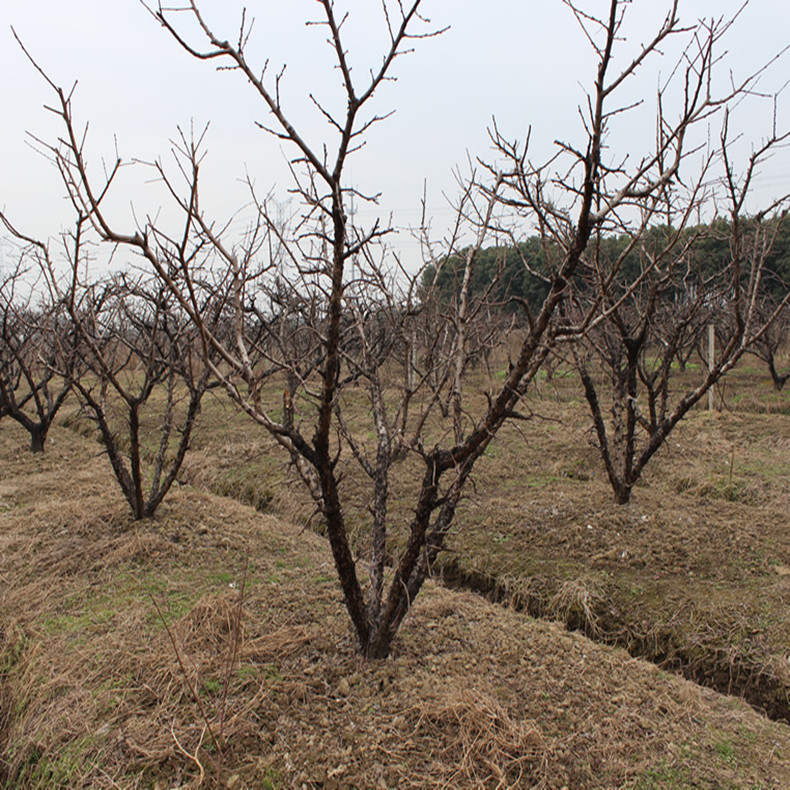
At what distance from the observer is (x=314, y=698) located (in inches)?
120

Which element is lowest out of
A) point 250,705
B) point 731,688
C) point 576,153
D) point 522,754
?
point 731,688

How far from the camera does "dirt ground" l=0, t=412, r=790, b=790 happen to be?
263 centimetres

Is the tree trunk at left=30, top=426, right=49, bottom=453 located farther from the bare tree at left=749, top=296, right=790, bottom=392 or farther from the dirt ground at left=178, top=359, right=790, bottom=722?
the bare tree at left=749, top=296, right=790, bottom=392

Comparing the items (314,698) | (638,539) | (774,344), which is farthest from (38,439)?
(774,344)

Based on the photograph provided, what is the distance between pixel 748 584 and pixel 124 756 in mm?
4331

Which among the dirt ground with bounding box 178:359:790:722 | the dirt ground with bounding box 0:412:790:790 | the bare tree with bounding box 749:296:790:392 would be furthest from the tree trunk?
the bare tree with bounding box 749:296:790:392

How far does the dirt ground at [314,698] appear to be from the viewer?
263 centimetres

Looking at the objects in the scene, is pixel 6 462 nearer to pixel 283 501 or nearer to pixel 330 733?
pixel 283 501

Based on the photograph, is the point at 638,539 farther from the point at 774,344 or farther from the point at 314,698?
the point at 774,344

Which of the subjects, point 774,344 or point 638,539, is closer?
point 638,539

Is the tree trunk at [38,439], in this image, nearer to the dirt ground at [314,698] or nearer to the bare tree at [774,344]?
the dirt ground at [314,698]

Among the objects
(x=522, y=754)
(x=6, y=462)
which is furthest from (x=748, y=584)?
(x=6, y=462)

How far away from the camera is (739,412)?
11.2m

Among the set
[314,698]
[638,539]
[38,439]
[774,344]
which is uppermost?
[774,344]
